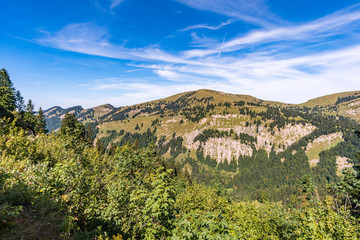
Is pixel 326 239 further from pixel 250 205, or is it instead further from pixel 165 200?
pixel 250 205

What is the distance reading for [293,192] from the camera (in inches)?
7820

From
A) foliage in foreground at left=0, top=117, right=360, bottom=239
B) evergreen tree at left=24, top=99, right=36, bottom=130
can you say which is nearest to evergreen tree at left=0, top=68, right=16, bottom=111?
evergreen tree at left=24, top=99, right=36, bottom=130

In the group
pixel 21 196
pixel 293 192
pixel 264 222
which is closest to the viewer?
pixel 21 196

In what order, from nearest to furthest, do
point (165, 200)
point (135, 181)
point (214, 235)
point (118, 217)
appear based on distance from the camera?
point (214, 235)
point (165, 200)
point (118, 217)
point (135, 181)

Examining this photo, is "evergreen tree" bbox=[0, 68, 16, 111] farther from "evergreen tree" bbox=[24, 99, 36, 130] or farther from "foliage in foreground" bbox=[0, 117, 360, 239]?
"foliage in foreground" bbox=[0, 117, 360, 239]

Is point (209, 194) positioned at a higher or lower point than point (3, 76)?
lower

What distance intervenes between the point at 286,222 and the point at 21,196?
23914 millimetres

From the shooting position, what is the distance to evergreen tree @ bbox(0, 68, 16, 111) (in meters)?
58.7

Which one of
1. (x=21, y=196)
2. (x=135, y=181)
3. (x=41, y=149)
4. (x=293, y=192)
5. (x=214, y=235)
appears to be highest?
(x=41, y=149)

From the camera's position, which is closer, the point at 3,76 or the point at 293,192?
the point at 3,76

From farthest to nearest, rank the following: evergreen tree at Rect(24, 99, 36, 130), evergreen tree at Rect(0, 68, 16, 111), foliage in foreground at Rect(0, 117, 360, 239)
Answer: evergreen tree at Rect(24, 99, 36, 130) → evergreen tree at Rect(0, 68, 16, 111) → foliage in foreground at Rect(0, 117, 360, 239)

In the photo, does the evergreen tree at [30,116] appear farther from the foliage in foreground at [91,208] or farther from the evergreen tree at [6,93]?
the foliage in foreground at [91,208]

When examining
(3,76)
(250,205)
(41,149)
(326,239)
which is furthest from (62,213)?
(3,76)

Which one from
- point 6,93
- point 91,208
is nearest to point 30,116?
point 6,93
